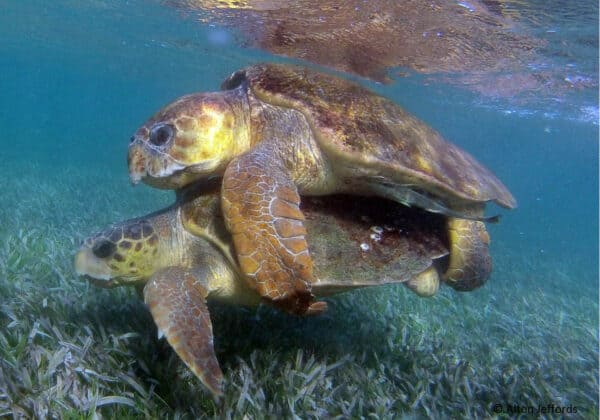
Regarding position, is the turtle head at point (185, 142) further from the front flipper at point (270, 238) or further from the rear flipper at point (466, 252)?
the rear flipper at point (466, 252)

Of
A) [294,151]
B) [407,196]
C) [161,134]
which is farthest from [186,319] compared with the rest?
[407,196]

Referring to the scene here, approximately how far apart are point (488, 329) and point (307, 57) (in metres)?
10.9

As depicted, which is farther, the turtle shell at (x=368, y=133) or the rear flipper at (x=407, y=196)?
the rear flipper at (x=407, y=196)

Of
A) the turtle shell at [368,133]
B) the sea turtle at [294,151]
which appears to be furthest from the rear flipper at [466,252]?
the turtle shell at [368,133]

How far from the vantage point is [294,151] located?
11.0 ft

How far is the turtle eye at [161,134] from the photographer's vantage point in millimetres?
3057

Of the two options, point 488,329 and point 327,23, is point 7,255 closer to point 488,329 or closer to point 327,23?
point 488,329

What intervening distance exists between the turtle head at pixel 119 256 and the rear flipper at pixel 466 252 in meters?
2.44

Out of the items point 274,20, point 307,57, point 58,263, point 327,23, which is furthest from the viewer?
point 307,57

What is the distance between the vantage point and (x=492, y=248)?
1451cm

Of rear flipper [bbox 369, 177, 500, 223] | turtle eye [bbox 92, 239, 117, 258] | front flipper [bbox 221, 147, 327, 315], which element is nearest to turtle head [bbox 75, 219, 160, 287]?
turtle eye [bbox 92, 239, 117, 258]

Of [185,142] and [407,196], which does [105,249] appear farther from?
[407,196]

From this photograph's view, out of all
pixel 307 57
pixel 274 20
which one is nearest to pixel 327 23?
pixel 274 20

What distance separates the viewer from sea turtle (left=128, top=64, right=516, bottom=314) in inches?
110
